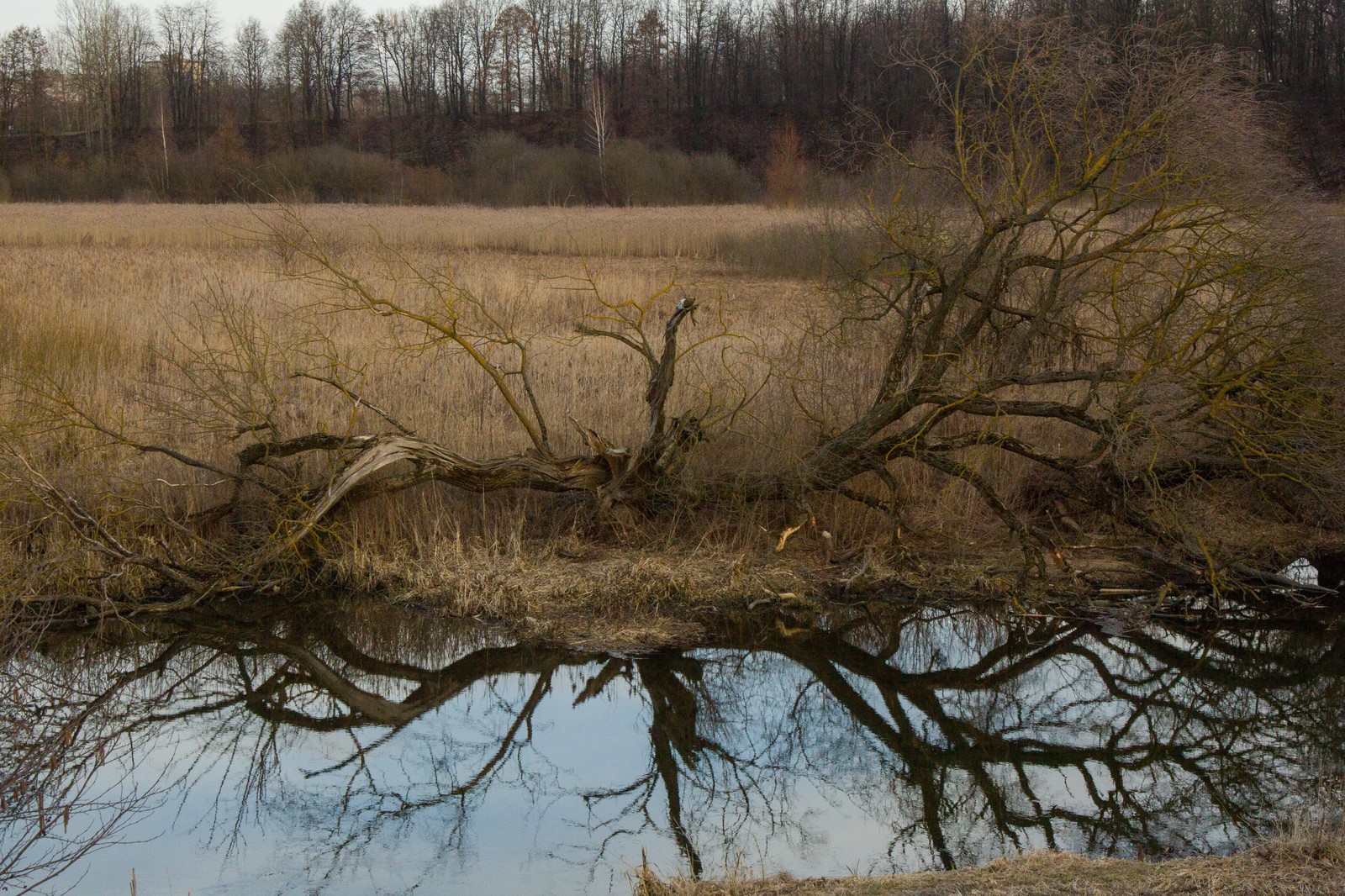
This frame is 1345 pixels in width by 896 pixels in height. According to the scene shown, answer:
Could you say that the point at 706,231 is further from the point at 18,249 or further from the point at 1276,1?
the point at 1276,1

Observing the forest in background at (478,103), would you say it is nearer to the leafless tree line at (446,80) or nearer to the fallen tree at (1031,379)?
the leafless tree line at (446,80)

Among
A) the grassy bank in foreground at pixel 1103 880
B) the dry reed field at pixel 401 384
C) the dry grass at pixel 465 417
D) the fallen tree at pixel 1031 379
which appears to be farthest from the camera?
the dry reed field at pixel 401 384

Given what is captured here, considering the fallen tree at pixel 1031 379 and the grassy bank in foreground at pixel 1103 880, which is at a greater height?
the fallen tree at pixel 1031 379

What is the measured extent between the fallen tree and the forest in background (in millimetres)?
31308

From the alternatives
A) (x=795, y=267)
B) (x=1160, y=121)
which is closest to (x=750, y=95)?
(x=795, y=267)

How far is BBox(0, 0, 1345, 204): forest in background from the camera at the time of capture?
44.3 meters

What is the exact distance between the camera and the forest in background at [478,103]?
1746 inches

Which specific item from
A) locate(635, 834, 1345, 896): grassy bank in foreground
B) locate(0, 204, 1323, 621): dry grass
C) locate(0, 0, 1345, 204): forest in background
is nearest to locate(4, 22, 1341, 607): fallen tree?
locate(0, 204, 1323, 621): dry grass

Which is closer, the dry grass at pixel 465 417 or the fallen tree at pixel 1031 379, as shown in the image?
the fallen tree at pixel 1031 379

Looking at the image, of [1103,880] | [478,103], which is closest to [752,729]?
[1103,880]

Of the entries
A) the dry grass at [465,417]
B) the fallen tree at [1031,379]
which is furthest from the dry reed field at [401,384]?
the fallen tree at [1031,379]

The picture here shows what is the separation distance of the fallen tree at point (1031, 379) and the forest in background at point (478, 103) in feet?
103

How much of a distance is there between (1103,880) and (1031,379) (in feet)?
13.8

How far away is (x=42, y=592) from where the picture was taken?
7.08m
